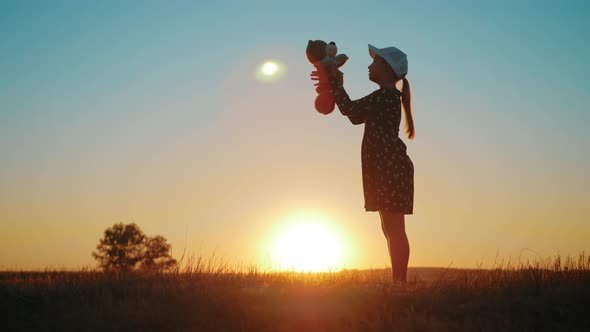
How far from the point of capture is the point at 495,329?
202 inches

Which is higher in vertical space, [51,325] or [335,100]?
[335,100]

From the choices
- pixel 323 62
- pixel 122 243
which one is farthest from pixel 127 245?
pixel 323 62

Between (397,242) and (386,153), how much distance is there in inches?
44.6

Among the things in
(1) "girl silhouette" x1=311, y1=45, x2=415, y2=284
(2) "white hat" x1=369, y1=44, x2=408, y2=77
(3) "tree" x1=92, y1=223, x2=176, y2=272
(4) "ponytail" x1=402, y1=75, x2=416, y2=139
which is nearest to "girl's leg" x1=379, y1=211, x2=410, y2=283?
(1) "girl silhouette" x1=311, y1=45, x2=415, y2=284

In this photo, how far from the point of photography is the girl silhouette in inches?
306

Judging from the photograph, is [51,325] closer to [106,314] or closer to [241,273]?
[106,314]

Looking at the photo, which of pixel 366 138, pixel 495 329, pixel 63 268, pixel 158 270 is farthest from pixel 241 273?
pixel 495 329

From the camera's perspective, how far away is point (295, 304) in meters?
5.91

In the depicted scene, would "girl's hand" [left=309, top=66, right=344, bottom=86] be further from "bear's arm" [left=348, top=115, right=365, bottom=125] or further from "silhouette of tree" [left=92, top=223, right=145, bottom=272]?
"silhouette of tree" [left=92, top=223, right=145, bottom=272]

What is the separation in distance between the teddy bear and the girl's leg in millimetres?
1624

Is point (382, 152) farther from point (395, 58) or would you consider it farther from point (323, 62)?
point (323, 62)

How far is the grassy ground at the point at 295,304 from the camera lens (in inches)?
211

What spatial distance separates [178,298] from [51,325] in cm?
117

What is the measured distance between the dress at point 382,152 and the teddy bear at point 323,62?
20 cm
